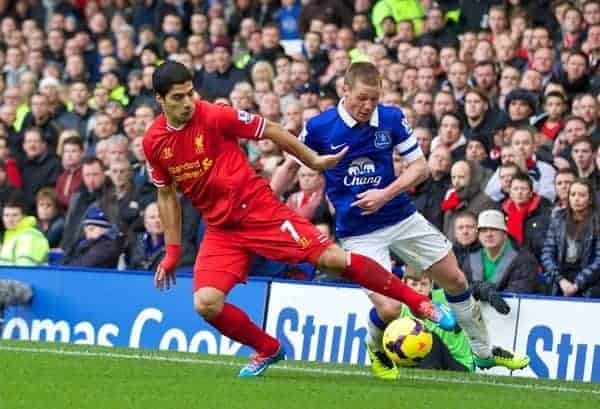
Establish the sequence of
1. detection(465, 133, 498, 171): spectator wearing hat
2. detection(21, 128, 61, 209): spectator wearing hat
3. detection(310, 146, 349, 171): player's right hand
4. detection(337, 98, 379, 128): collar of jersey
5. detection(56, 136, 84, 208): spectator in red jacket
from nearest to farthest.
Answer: detection(310, 146, 349, 171): player's right hand, detection(337, 98, 379, 128): collar of jersey, detection(465, 133, 498, 171): spectator wearing hat, detection(56, 136, 84, 208): spectator in red jacket, detection(21, 128, 61, 209): spectator wearing hat

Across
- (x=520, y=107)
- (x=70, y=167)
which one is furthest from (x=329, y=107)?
(x=70, y=167)

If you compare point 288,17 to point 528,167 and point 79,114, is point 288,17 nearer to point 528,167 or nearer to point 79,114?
point 79,114

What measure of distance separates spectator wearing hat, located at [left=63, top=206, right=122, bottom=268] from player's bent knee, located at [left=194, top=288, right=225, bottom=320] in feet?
20.6

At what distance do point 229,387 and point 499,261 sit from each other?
463 centimetres

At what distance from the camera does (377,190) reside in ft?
38.0

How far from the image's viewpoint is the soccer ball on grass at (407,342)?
1157 cm

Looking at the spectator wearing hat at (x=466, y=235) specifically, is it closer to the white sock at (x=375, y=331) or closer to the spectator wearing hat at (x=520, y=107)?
the spectator wearing hat at (x=520, y=107)

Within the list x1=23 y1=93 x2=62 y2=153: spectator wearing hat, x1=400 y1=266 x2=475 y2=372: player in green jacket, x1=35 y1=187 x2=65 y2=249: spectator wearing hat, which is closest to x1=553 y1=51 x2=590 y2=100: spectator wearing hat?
x1=400 y1=266 x2=475 y2=372: player in green jacket

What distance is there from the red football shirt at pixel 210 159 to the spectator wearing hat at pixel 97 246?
20.1 feet

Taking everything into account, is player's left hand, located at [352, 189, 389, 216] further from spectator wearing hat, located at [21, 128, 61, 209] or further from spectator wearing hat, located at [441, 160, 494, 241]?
spectator wearing hat, located at [21, 128, 61, 209]

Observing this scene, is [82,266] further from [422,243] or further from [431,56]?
[422,243]

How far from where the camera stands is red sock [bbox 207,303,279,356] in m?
11.6

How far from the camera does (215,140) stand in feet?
37.4

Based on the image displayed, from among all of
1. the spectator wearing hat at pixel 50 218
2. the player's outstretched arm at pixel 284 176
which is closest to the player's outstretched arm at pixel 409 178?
the player's outstretched arm at pixel 284 176
